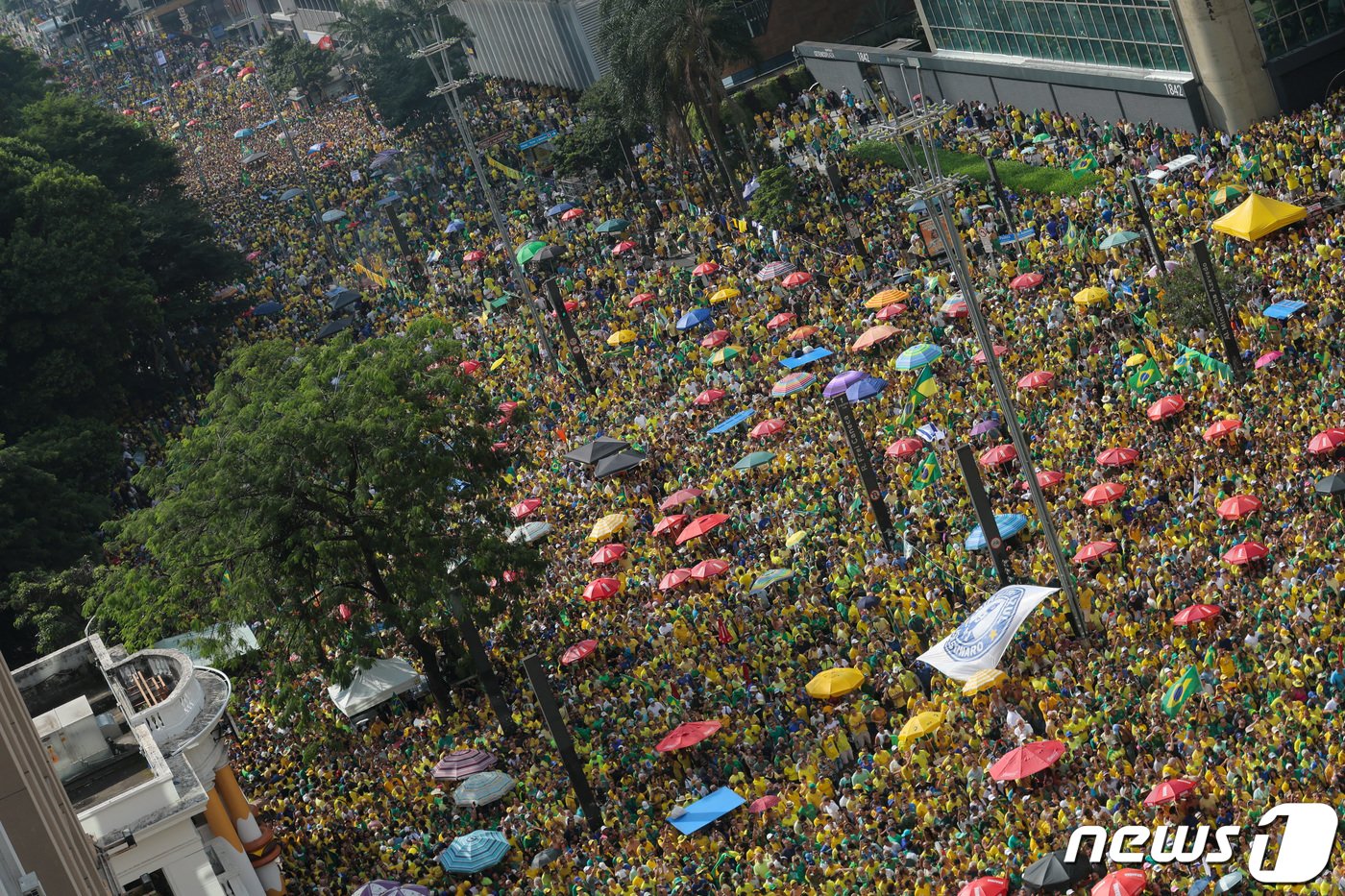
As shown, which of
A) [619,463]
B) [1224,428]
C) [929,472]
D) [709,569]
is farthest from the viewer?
[619,463]

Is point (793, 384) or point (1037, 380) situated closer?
point (1037, 380)

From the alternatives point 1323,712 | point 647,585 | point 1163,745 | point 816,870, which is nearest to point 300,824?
point 647,585

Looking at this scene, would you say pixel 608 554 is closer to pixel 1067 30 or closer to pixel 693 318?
pixel 693 318

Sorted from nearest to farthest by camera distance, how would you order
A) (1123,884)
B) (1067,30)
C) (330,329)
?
1. (1123,884)
2. (1067,30)
3. (330,329)

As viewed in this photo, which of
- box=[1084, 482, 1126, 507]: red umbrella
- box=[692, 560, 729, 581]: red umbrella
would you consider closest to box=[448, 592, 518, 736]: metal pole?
box=[692, 560, 729, 581]: red umbrella

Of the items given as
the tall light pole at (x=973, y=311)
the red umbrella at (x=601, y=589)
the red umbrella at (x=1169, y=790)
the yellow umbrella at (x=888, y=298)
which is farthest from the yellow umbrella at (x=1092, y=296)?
the red umbrella at (x=1169, y=790)

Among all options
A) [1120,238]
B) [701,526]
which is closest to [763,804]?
[701,526]
